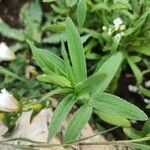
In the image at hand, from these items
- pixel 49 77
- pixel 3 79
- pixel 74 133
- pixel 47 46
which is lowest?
pixel 74 133

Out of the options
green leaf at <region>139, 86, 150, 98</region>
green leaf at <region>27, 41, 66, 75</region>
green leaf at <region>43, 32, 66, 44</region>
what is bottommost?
green leaf at <region>27, 41, 66, 75</region>

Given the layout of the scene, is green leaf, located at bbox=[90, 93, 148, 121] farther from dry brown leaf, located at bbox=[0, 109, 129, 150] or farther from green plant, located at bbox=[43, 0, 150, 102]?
green plant, located at bbox=[43, 0, 150, 102]

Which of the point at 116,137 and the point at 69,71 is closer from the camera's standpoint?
the point at 69,71

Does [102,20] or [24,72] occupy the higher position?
[102,20]

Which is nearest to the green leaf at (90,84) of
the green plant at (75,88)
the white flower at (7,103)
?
the green plant at (75,88)

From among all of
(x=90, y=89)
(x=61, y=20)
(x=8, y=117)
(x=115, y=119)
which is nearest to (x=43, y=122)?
(x=8, y=117)

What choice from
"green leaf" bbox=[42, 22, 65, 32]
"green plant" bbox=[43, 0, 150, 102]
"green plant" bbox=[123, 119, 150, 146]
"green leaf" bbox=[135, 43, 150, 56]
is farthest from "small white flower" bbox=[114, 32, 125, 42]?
"green plant" bbox=[123, 119, 150, 146]

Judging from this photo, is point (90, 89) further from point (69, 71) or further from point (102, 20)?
point (102, 20)
